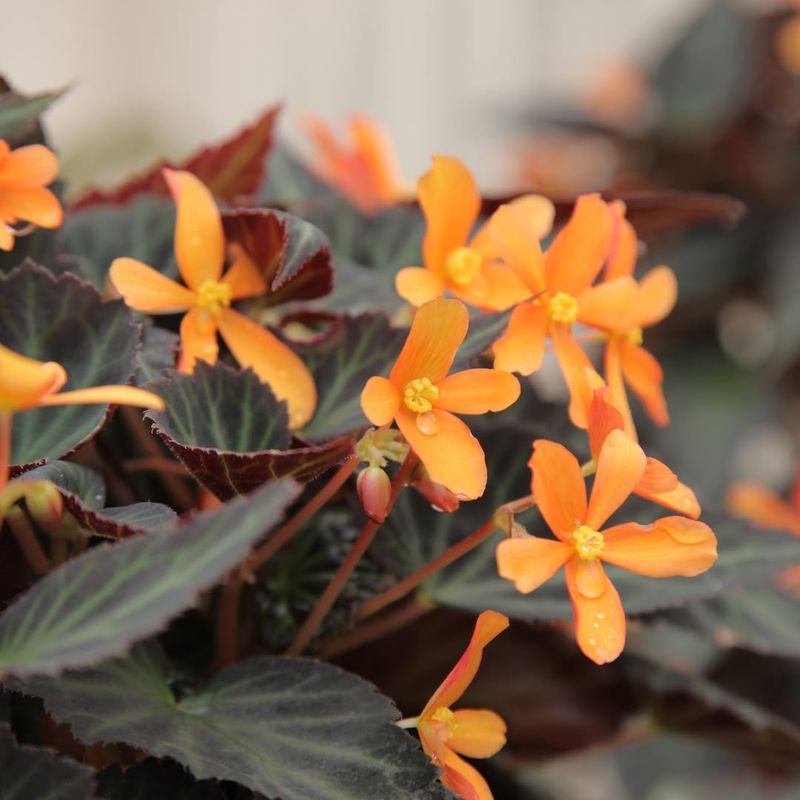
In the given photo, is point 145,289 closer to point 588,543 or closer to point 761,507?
point 588,543

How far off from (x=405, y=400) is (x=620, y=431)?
59 millimetres

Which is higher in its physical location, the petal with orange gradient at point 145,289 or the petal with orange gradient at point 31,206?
the petal with orange gradient at point 31,206

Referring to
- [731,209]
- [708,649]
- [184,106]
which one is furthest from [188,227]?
[184,106]

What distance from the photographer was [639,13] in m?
2.55

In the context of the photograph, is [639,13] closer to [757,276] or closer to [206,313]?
[757,276]

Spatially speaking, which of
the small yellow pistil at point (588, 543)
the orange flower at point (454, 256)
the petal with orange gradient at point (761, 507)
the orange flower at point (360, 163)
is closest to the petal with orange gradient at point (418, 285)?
the orange flower at point (454, 256)

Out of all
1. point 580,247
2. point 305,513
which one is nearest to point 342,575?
point 305,513

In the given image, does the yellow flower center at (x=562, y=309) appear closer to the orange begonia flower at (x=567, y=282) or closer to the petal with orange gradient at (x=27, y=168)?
the orange begonia flower at (x=567, y=282)

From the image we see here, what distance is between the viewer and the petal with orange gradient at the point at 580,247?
36 centimetres

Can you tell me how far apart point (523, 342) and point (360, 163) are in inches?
12.8

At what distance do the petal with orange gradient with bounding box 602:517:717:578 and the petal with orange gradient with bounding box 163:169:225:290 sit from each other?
158mm

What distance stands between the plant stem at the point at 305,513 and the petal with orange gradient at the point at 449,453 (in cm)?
2

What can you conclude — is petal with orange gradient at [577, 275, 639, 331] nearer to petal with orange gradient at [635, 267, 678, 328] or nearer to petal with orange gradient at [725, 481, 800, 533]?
petal with orange gradient at [635, 267, 678, 328]

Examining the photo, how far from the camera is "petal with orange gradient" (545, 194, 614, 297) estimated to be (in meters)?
0.36
